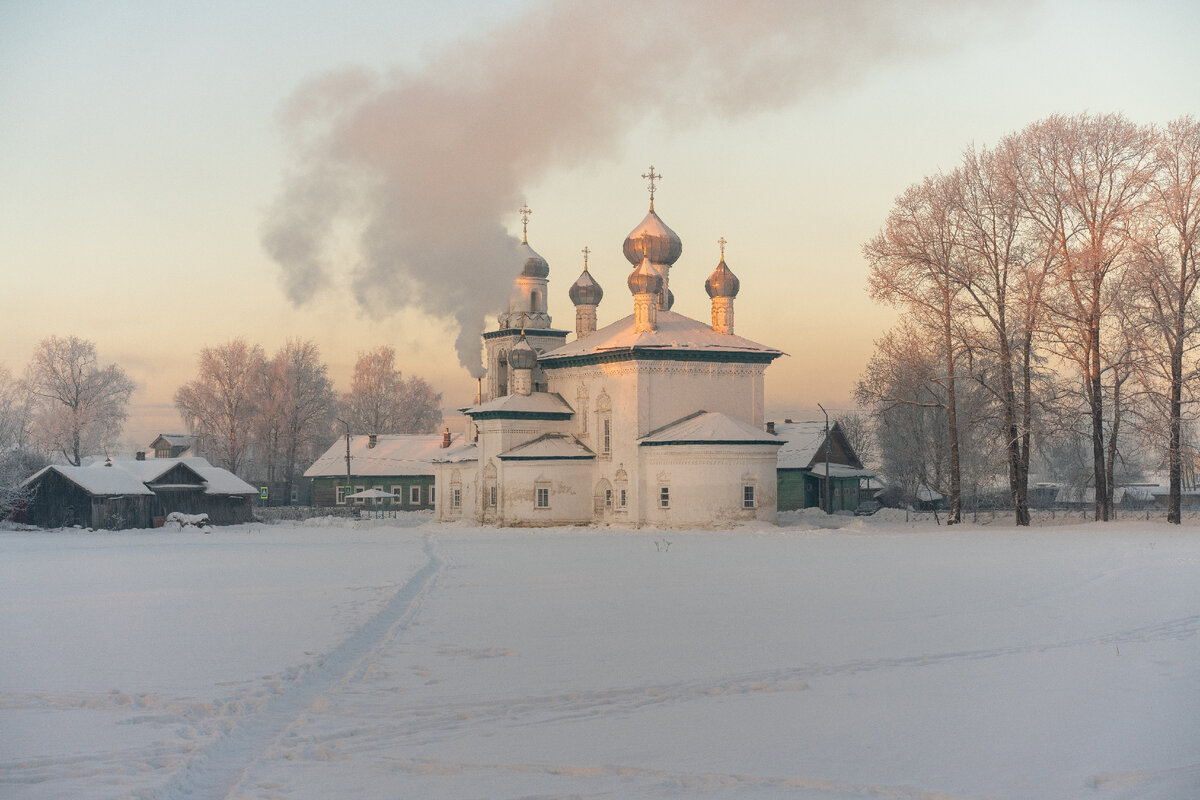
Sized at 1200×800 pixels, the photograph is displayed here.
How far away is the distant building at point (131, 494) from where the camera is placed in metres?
44.4

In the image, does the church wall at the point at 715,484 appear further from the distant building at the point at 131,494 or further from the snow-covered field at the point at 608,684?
the distant building at the point at 131,494

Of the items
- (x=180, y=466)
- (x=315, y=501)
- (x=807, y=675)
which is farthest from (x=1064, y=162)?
(x=315, y=501)

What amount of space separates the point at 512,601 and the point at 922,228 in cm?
2583

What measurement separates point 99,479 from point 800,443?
31807mm

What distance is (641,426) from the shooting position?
43.0 meters

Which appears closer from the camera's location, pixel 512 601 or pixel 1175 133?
pixel 512 601

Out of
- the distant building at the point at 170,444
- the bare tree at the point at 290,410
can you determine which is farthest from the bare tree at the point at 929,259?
the distant building at the point at 170,444

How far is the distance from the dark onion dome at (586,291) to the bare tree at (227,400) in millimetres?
25293

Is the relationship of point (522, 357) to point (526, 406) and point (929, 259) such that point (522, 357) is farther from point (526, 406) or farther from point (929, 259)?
point (929, 259)

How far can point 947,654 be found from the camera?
1216 cm

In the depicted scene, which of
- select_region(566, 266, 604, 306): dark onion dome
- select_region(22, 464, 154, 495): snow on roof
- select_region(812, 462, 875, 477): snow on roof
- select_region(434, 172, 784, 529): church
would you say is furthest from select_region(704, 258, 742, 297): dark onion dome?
select_region(22, 464, 154, 495): snow on roof

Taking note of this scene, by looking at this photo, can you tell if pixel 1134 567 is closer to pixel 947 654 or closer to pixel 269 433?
pixel 947 654

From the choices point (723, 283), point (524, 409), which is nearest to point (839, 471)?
point (723, 283)

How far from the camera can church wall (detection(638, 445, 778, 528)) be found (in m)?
40.8
